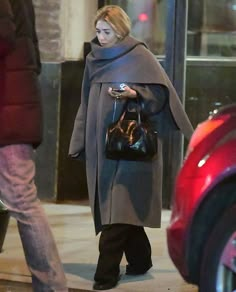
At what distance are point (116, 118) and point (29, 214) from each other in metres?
1.23

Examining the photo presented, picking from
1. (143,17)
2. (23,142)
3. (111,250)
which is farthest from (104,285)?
(143,17)

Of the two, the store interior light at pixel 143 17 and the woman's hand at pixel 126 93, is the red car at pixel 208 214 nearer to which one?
the woman's hand at pixel 126 93

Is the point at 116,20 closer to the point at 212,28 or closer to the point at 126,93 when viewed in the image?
the point at 126,93

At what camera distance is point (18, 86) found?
4.69 metres

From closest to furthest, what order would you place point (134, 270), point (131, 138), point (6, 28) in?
point (6, 28) → point (131, 138) → point (134, 270)

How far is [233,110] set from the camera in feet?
14.3

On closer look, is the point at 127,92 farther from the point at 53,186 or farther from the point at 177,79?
the point at 53,186

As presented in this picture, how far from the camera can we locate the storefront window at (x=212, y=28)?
8.48m

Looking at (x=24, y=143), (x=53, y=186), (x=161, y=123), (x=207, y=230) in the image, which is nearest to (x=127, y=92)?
(x=161, y=123)

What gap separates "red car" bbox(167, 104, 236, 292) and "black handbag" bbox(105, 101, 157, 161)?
1324 millimetres

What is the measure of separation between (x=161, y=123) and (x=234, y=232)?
2072 millimetres

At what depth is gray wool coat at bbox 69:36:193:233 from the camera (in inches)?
224

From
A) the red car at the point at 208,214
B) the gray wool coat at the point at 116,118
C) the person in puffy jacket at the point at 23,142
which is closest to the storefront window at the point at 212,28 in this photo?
the gray wool coat at the point at 116,118

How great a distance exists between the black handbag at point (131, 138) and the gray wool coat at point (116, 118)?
0.26 ft
